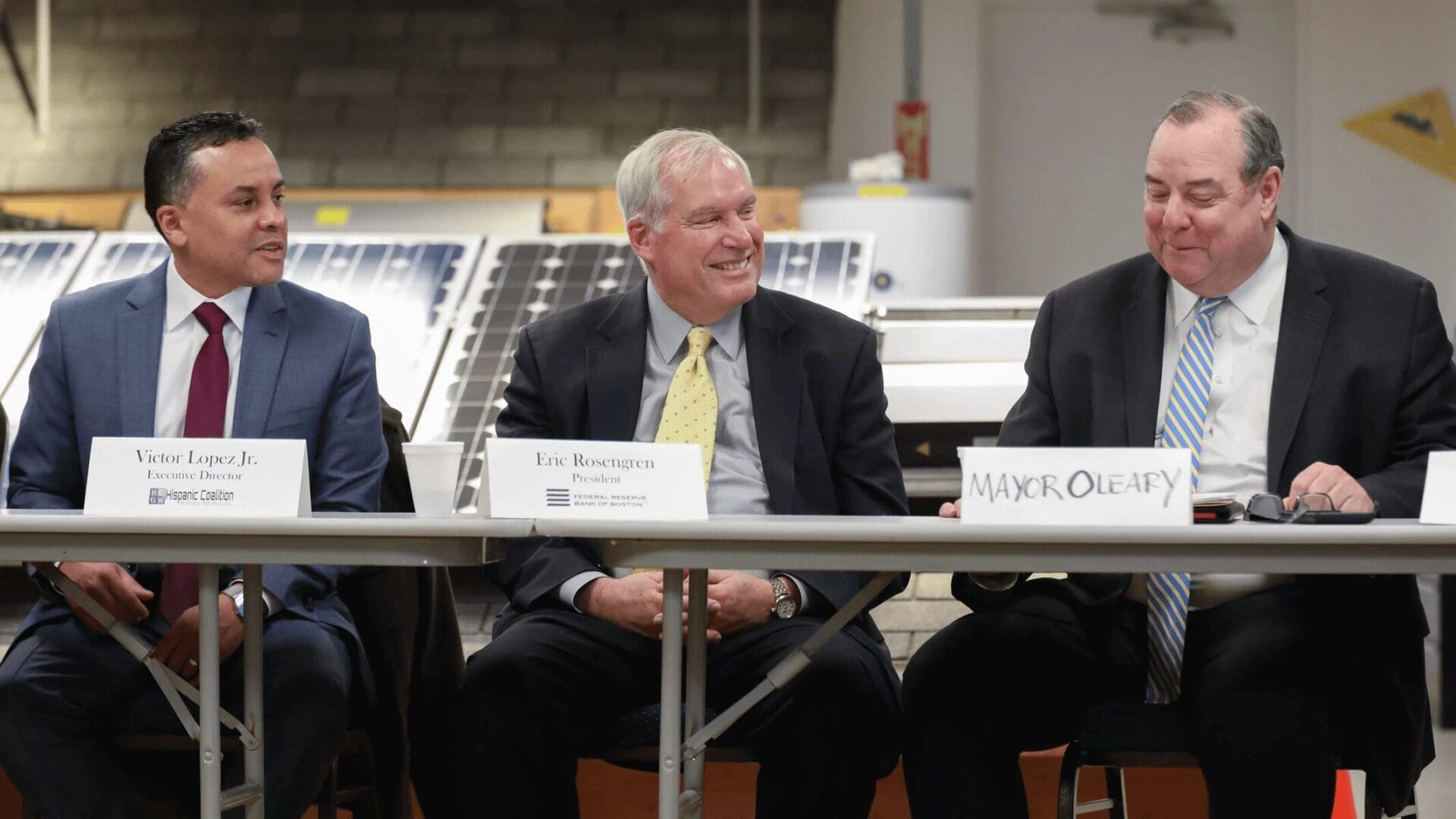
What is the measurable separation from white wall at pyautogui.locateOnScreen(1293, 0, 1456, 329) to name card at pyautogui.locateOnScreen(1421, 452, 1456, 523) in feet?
16.4

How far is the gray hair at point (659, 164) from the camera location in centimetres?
221

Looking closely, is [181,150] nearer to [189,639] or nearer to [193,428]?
[193,428]

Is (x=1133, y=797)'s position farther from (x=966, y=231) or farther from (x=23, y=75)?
(x=23, y=75)

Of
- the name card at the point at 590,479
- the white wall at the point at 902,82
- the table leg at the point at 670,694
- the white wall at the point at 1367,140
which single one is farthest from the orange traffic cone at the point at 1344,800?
the white wall at the point at 1367,140

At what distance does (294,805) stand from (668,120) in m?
4.16

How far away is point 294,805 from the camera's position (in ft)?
6.39

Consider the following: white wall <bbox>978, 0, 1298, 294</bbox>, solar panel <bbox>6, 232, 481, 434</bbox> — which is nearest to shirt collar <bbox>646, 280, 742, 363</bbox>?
solar panel <bbox>6, 232, 481, 434</bbox>

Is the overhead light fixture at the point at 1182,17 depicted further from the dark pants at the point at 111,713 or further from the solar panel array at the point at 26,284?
the dark pants at the point at 111,713

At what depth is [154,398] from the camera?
219cm

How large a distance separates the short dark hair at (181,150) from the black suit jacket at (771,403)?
Result: 20.1 inches

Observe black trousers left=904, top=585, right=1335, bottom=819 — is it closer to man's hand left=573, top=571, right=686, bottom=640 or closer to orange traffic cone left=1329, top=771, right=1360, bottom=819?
man's hand left=573, top=571, right=686, bottom=640

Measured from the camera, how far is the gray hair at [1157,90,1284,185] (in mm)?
2066

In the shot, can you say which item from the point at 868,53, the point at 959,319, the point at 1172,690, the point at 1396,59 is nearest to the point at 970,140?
the point at 868,53

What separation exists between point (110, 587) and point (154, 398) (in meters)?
0.30
